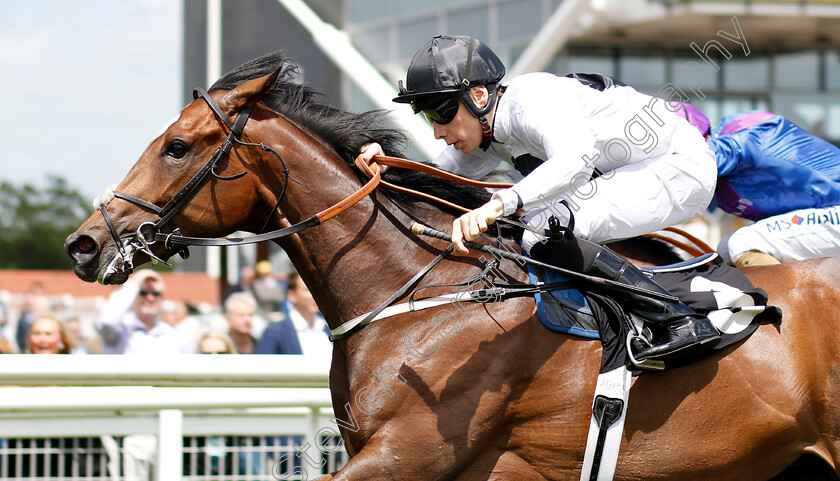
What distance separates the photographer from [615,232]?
10.4 feet

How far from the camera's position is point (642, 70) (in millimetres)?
16562

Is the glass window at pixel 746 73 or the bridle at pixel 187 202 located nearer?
the bridle at pixel 187 202

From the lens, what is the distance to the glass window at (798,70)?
16906 mm

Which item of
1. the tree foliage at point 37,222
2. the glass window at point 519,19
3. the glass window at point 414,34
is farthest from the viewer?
the tree foliage at point 37,222

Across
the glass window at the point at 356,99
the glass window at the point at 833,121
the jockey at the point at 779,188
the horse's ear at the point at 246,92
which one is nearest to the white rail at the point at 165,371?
the horse's ear at the point at 246,92

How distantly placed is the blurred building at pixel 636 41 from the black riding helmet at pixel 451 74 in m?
11.4

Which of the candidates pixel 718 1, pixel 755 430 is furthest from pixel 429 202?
pixel 718 1

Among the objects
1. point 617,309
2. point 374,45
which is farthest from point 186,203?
point 374,45

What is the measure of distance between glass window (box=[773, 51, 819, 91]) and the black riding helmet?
50.6 ft

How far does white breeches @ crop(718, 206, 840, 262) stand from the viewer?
139 inches

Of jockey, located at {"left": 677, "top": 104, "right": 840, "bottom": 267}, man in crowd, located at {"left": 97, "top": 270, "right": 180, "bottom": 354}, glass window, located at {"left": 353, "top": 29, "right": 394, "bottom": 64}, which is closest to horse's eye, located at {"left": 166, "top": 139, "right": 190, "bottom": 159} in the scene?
jockey, located at {"left": 677, "top": 104, "right": 840, "bottom": 267}

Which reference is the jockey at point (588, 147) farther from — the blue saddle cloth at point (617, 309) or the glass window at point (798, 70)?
the glass window at point (798, 70)

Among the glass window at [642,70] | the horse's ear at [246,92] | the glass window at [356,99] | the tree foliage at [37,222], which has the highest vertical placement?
the horse's ear at [246,92]

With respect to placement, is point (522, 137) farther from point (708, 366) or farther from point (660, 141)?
point (708, 366)
